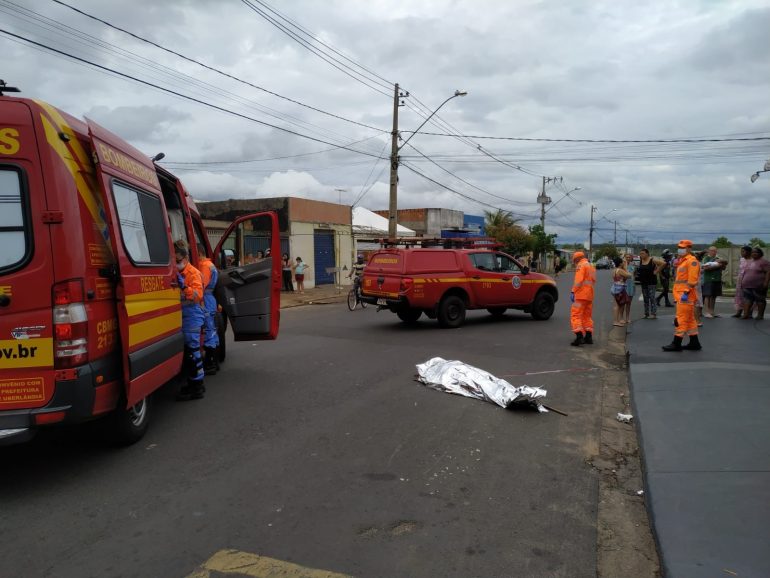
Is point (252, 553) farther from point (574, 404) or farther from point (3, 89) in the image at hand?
point (574, 404)

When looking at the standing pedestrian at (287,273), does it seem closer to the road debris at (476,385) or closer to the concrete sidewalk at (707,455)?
the road debris at (476,385)

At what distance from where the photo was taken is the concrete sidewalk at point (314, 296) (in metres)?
19.1

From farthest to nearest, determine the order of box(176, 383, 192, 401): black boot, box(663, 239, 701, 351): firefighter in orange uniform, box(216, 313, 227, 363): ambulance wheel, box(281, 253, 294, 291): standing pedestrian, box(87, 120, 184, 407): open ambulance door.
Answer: box(281, 253, 294, 291): standing pedestrian, box(663, 239, 701, 351): firefighter in orange uniform, box(216, 313, 227, 363): ambulance wheel, box(176, 383, 192, 401): black boot, box(87, 120, 184, 407): open ambulance door

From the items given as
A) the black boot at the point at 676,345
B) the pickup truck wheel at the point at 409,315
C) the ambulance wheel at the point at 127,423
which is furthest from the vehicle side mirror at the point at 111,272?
the pickup truck wheel at the point at 409,315

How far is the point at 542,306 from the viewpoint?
46.5ft

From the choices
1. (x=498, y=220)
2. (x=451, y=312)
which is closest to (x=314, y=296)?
(x=451, y=312)

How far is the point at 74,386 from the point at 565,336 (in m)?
9.53

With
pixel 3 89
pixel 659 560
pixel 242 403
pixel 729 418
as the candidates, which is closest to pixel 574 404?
pixel 729 418

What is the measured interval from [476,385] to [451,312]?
5909mm

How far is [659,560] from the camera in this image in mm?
3240

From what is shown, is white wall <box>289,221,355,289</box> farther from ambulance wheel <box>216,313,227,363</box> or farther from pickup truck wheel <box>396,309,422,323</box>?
ambulance wheel <box>216,313,227,363</box>

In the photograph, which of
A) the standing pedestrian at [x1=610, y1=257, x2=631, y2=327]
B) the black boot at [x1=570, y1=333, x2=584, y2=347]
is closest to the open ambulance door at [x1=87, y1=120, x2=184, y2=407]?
the black boot at [x1=570, y1=333, x2=584, y2=347]

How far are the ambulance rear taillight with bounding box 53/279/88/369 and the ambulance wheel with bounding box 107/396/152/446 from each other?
27.1 inches

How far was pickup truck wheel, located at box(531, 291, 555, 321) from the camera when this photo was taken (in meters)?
14.1
